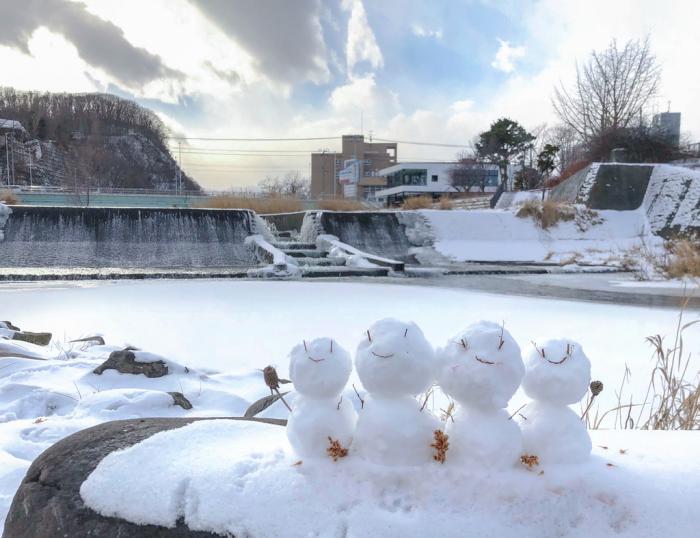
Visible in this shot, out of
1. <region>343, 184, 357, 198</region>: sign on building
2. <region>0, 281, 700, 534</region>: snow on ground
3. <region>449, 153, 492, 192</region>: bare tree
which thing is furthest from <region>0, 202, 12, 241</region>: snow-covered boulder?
<region>343, 184, 357, 198</region>: sign on building

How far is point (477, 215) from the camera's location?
14039 mm

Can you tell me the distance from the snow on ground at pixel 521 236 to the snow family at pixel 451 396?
11628 millimetres

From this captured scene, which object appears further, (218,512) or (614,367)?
(614,367)

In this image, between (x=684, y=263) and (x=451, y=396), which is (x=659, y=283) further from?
(x=451, y=396)

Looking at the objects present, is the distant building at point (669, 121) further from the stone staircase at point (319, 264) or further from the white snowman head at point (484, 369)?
the white snowman head at point (484, 369)

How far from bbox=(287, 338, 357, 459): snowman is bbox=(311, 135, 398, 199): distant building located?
5833 cm

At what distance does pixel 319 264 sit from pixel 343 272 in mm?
1416

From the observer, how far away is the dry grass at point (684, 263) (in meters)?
6.86

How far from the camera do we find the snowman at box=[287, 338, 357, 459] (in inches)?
34.2

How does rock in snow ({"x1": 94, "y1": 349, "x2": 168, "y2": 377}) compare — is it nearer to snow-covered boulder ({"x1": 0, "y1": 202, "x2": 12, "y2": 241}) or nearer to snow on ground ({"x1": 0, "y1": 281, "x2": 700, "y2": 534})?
snow on ground ({"x1": 0, "y1": 281, "x2": 700, "y2": 534})

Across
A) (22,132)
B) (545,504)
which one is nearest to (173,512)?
(545,504)

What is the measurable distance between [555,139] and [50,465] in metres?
43.0

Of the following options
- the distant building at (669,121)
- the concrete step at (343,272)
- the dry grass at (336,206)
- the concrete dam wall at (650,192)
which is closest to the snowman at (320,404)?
the concrete step at (343,272)

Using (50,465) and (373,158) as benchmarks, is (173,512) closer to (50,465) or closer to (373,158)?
(50,465)
